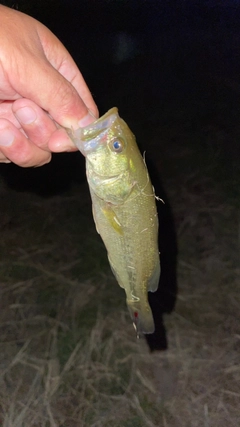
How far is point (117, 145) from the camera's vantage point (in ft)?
3.49

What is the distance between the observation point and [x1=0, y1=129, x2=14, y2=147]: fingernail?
120 cm

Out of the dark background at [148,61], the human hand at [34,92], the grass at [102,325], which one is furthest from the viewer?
the dark background at [148,61]

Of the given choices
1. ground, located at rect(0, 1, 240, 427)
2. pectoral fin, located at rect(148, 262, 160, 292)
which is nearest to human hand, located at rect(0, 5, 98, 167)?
pectoral fin, located at rect(148, 262, 160, 292)

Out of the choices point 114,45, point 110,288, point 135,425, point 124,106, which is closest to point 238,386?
point 135,425

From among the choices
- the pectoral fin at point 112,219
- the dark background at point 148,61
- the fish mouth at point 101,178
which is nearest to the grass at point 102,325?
the dark background at point 148,61

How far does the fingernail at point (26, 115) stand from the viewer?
1.08 m

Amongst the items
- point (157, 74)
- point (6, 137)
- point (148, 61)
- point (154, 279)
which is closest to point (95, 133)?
point (6, 137)

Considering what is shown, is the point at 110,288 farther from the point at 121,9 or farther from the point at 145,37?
the point at 121,9

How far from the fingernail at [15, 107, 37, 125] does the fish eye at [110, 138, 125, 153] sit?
0.21m

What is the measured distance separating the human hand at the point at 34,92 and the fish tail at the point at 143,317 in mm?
459

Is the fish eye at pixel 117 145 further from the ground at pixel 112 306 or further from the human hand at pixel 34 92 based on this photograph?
the ground at pixel 112 306

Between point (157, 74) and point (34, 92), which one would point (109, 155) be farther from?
point (157, 74)

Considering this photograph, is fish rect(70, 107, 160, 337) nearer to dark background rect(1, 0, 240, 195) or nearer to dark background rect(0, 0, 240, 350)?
dark background rect(0, 0, 240, 350)

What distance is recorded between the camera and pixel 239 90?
3.91 metres
